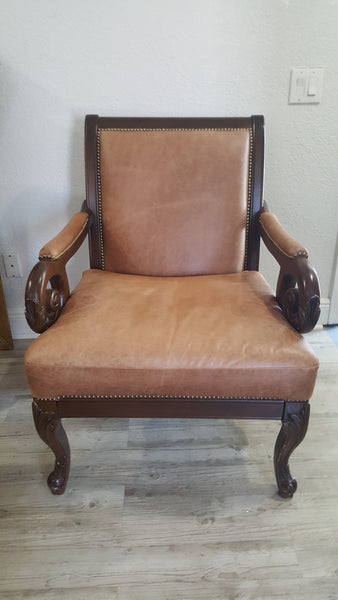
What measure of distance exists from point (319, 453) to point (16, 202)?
4.46 feet

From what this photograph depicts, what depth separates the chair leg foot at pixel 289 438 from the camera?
0.97 m

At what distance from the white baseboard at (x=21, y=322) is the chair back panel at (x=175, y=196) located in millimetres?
667

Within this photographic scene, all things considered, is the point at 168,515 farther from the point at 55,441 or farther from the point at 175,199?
the point at 175,199

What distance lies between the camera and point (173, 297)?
113 cm

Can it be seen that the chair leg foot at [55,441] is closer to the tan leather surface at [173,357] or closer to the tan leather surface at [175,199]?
the tan leather surface at [173,357]

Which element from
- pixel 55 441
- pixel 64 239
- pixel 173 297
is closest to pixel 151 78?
pixel 64 239

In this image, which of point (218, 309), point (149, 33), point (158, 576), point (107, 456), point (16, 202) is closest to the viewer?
point (158, 576)

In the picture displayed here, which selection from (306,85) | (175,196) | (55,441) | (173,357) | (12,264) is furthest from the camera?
(12,264)

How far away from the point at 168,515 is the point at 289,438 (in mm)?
367

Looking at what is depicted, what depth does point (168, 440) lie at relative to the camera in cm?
130

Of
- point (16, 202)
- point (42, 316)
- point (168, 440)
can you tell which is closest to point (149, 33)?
point (16, 202)

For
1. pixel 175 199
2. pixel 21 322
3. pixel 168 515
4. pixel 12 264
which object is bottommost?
pixel 168 515

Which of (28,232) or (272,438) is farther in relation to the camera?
(28,232)

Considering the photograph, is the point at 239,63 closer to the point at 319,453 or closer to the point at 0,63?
the point at 0,63
